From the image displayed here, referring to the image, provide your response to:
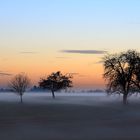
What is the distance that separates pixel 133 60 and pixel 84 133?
49.4 meters

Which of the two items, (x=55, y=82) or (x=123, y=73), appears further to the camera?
(x=55, y=82)

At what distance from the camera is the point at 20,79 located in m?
134

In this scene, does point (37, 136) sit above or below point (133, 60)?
below

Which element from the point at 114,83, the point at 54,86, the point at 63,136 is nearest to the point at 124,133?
the point at 63,136

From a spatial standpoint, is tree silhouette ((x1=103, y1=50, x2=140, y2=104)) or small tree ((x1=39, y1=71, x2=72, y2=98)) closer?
tree silhouette ((x1=103, y1=50, x2=140, y2=104))

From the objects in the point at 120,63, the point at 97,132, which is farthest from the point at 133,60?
the point at 97,132

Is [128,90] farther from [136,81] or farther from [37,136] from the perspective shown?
[37,136]

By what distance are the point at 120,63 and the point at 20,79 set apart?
60.1 metres

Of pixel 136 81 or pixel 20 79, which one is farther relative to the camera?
pixel 20 79

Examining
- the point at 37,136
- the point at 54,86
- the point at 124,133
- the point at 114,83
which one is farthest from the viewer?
the point at 54,86

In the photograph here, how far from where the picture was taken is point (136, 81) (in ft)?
259

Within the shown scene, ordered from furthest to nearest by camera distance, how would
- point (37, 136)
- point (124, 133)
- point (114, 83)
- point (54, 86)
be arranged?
point (54, 86) < point (114, 83) < point (124, 133) < point (37, 136)

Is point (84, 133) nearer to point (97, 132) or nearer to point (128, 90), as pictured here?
point (97, 132)

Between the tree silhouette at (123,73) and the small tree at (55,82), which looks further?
the small tree at (55,82)
